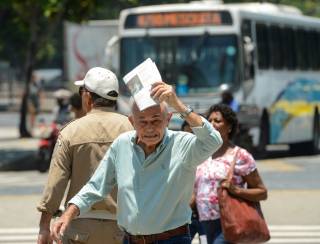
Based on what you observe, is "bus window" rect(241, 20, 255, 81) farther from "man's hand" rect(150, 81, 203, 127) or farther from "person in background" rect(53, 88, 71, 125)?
"man's hand" rect(150, 81, 203, 127)

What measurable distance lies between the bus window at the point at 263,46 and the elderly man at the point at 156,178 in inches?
782

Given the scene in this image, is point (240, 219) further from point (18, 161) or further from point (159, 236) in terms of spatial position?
point (18, 161)

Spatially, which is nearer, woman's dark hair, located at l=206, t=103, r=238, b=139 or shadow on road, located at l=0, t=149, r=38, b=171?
woman's dark hair, located at l=206, t=103, r=238, b=139

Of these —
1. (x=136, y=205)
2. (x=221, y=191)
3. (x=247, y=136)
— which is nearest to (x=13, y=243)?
(x=221, y=191)

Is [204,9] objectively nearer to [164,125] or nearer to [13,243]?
[13,243]

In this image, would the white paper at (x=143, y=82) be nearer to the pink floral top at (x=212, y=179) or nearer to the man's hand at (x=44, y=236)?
the man's hand at (x=44, y=236)

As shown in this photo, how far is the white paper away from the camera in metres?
5.87

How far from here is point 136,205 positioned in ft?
20.4

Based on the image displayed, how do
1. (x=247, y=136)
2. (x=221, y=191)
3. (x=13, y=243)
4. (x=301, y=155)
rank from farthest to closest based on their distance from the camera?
1. (x=301, y=155)
2. (x=247, y=136)
3. (x=13, y=243)
4. (x=221, y=191)

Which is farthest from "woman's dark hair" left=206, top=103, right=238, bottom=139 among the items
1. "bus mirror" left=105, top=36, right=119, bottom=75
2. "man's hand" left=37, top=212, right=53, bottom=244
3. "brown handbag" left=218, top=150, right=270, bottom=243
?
"bus mirror" left=105, top=36, right=119, bottom=75

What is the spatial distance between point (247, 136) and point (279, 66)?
3557 mm

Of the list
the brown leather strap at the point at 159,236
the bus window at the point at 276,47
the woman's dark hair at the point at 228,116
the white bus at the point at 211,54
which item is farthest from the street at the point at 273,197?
the brown leather strap at the point at 159,236

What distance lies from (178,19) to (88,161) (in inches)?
711

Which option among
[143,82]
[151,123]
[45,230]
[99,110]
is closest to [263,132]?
[99,110]
